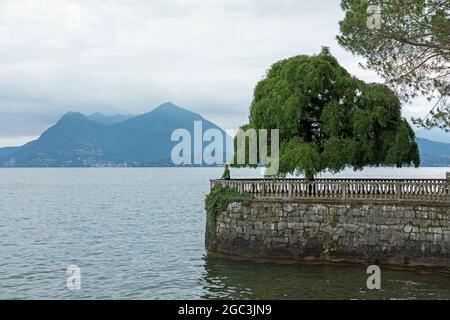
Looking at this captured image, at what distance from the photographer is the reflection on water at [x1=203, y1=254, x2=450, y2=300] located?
18406mm

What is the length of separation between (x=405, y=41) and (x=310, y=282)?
10156 millimetres

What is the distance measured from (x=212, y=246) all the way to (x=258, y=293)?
6.91 metres

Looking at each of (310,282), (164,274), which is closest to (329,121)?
(310,282)

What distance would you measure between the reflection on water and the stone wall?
741 mm

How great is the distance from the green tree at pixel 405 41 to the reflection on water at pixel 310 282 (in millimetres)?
6292

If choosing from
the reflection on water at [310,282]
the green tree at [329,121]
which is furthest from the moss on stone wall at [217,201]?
the reflection on water at [310,282]

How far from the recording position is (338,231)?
73.9 feet

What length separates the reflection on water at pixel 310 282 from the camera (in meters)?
18.4

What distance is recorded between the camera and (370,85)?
2412cm

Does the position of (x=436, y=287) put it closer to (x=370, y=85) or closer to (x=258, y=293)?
(x=258, y=293)
